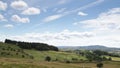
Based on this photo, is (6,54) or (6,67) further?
(6,54)

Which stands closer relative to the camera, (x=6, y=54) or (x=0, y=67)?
(x=0, y=67)

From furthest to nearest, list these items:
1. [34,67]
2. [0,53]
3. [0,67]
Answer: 1. [0,53]
2. [34,67]
3. [0,67]

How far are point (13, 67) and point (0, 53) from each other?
131 metres

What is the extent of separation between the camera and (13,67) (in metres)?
55.6

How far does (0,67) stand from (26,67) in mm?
8501

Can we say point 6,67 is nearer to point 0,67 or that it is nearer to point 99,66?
point 0,67

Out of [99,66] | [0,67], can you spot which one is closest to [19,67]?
[0,67]

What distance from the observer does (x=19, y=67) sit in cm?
5722

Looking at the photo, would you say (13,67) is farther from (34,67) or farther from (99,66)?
(99,66)

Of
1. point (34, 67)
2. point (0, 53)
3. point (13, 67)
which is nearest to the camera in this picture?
point (13, 67)

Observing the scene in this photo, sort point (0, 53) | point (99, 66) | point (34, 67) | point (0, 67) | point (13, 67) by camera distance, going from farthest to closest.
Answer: point (0, 53) → point (99, 66) → point (34, 67) → point (13, 67) → point (0, 67)

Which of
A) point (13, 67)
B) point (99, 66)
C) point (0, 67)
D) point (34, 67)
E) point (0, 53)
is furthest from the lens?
point (0, 53)

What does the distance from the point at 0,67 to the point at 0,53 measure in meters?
135

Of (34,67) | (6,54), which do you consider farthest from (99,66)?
(6,54)
